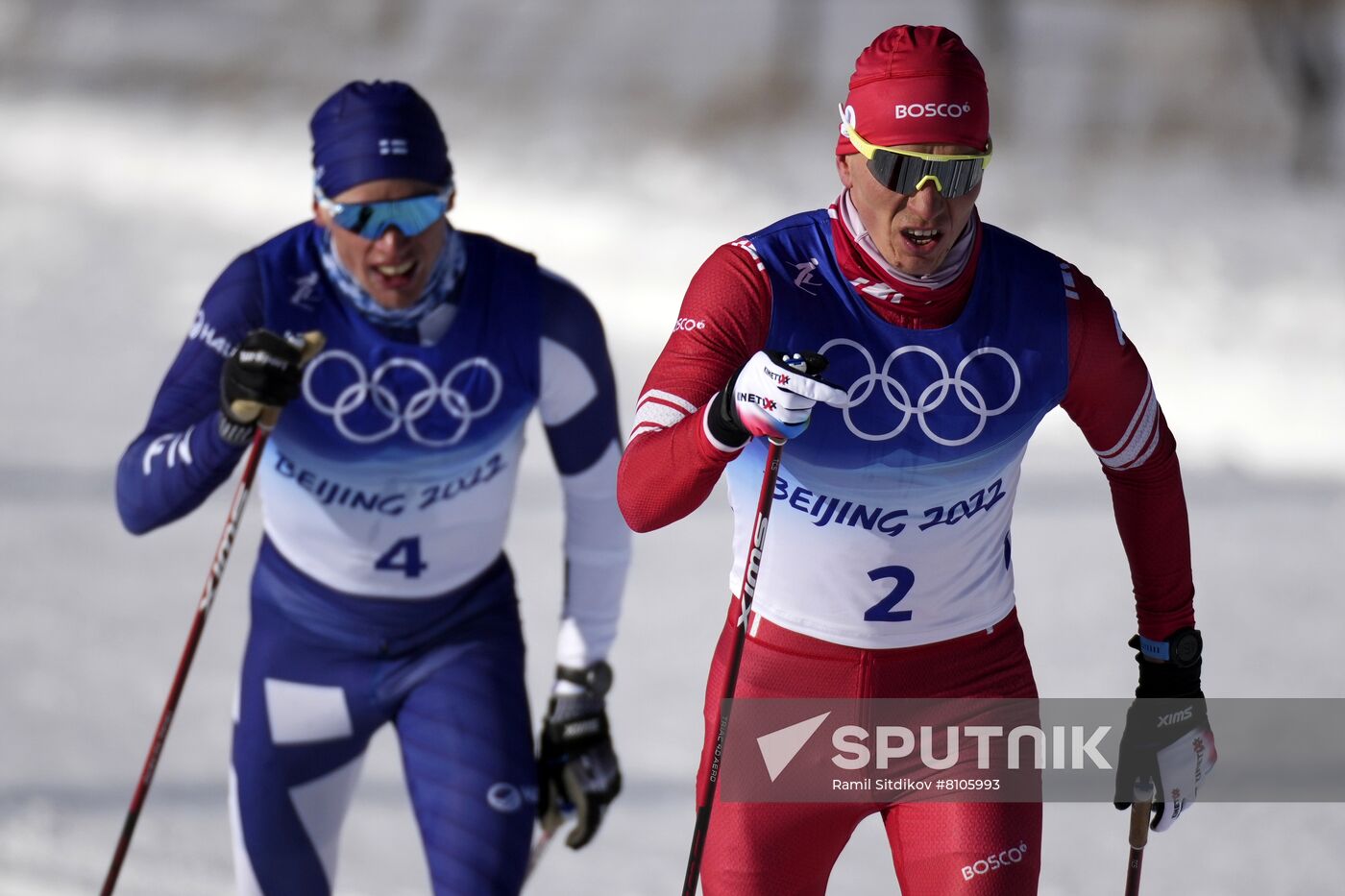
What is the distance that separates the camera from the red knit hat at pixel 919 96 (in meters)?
2.64

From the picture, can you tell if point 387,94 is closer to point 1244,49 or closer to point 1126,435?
point 1126,435

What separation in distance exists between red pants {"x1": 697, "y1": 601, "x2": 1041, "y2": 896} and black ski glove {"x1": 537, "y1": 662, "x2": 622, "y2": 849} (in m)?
0.58

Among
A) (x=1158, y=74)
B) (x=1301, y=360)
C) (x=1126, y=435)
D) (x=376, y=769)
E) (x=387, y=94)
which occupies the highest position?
(x=1158, y=74)

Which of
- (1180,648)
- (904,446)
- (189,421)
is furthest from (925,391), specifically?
(189,421)

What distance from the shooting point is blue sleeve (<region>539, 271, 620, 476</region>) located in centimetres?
340

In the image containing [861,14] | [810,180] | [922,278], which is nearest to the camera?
[922,278]

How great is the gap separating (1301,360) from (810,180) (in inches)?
126

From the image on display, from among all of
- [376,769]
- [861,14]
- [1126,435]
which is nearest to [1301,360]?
[861,14]

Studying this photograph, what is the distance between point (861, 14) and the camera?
38.0 ft

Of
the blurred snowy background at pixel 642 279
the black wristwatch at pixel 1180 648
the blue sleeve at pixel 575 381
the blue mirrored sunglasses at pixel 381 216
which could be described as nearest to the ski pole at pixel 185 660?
the blue mirrored sunglasses at pixel 381 216

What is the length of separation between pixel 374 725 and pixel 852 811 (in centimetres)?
105

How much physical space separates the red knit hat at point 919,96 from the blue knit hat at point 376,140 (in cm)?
92
